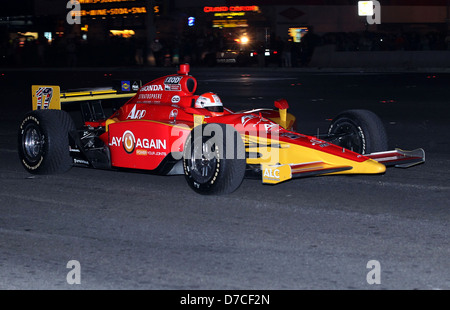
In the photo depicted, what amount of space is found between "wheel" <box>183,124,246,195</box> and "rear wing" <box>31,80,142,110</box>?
2.40 m

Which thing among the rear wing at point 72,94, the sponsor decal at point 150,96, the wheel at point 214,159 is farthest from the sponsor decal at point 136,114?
the wheel at point 214,159

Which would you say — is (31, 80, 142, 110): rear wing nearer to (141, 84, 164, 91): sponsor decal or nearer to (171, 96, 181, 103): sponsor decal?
(141, 84, 164, 91): sponsor decal

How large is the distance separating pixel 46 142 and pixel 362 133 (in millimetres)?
3501

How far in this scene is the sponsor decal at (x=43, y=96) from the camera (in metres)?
9.84

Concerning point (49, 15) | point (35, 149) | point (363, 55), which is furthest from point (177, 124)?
point (49, 15)

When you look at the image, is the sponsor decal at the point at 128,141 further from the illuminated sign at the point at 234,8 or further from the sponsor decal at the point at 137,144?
the illuminated sign at the point at 234,8

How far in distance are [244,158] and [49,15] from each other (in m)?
54.1

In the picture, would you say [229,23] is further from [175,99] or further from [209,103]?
[209,103]

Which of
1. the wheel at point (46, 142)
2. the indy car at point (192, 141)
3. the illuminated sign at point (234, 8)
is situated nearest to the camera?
the indy car at point (192, 141)

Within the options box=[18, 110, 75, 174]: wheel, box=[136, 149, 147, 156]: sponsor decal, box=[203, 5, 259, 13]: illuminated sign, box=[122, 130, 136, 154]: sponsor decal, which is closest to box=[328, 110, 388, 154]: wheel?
box=[136, 149, 147, 156]: sponsor decal

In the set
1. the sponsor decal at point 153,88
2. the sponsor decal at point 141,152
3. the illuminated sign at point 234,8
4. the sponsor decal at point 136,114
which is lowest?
the sponsor decal at point 141,152

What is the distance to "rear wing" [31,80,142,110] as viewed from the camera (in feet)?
32.1

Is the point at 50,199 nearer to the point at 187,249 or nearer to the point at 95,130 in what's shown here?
the point at 95,130

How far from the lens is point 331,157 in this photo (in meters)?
8.10
